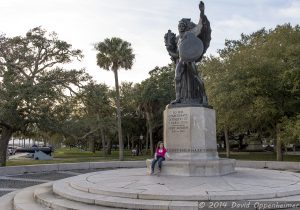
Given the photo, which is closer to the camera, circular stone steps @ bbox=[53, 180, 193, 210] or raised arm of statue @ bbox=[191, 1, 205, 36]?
circular stone steps @ bbox=[53, 180, 193, 210]

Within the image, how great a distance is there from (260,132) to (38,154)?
2276 cm

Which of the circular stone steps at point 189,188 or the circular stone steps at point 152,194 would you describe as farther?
the circular stone steps at point 189,188

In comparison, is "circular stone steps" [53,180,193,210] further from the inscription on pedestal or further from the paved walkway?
the inscription on pedestal

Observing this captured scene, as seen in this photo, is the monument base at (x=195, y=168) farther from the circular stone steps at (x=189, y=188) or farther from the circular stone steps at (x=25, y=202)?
the circular stone steps at (x=25, y=202)

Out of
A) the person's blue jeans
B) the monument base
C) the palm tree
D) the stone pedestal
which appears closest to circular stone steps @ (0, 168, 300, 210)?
the monument base

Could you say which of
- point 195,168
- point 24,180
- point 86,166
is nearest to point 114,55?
point 86,166

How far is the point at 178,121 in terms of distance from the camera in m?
13.1

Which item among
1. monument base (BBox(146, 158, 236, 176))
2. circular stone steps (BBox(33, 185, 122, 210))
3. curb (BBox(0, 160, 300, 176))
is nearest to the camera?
circular stone steps (BBox(33, 185, 122, 210))

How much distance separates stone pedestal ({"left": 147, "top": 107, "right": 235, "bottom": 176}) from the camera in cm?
1248

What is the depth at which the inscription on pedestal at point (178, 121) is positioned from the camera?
42.4 ft

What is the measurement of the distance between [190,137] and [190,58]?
113 inches

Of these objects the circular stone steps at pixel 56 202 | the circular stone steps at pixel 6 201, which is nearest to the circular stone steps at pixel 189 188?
the circular stone steps at pixel 56 202

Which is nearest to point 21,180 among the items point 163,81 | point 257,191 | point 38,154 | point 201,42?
point 201,42

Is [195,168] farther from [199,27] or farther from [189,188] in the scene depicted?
[199,27]
